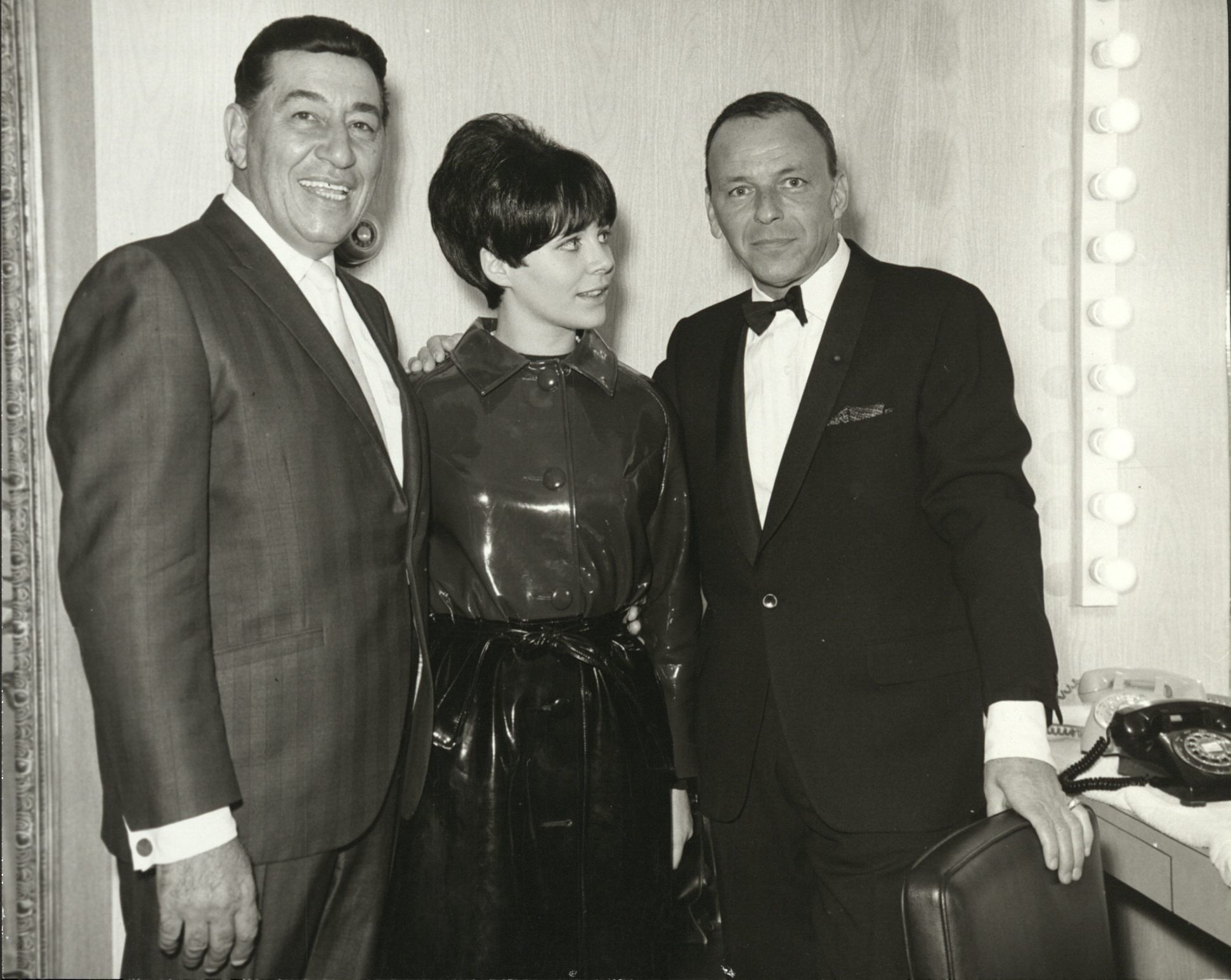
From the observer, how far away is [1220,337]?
316 cm

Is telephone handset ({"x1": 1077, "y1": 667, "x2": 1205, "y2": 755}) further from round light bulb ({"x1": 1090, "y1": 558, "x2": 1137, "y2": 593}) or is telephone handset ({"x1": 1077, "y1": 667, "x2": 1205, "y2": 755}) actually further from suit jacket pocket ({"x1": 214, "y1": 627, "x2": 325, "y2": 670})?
suit jacket pocket ({"x1": 214, "y1": 627, "x2": 325, "y2": 670})

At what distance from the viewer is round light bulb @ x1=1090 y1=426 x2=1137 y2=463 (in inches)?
122

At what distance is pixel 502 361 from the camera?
2.26 m

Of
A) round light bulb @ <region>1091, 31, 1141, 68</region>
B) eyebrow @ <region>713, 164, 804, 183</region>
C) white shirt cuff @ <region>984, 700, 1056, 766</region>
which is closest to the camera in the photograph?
white shirt cuff @ <region>984, 700, 1056, 766</region>

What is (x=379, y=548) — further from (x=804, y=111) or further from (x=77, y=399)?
(x=804, y=111)

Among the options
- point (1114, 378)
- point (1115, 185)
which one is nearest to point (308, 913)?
point (1114, 378)

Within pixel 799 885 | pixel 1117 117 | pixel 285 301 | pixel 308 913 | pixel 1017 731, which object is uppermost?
pixel 1117 117

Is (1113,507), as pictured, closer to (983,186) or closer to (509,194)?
(983,186)

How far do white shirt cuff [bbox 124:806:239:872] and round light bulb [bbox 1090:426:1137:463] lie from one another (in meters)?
2.55

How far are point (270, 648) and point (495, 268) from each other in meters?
0.97

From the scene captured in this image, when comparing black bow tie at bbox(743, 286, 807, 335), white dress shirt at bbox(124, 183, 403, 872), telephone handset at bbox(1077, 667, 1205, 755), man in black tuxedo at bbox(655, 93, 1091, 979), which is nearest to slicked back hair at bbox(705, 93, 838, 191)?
man in black tuxedo at bbox(655, 93, 1091, 979)

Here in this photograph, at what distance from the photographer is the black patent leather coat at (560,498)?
2176 millimetres

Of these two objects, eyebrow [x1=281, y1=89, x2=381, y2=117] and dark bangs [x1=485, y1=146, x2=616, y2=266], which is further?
dark bangs [x1=485, y1=146, x2=616, y2=266]

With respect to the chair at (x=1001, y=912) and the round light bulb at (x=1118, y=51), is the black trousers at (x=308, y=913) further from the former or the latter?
the round light bulb at (x=1118, y=51)
